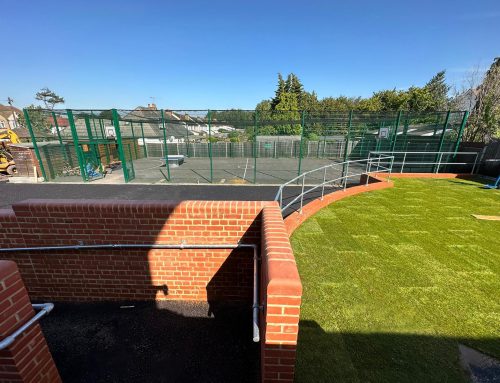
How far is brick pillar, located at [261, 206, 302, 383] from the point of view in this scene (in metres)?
1.57

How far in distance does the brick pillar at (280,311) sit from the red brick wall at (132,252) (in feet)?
4.23

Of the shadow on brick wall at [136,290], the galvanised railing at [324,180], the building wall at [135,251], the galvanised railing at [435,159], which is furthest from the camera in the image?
the galvanised railing at [435,159]

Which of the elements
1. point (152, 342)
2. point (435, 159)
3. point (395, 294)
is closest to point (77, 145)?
point (152, 342)

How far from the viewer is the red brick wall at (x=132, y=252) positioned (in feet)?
10.3

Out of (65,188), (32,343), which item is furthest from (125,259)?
(65,188)

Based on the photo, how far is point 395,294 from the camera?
334cm

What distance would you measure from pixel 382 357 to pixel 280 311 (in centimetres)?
171

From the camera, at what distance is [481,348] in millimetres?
2516

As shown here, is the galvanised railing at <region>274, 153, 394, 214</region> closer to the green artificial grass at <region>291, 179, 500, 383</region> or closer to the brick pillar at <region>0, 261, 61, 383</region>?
the green artificial grass at <region>291, 179, 500, 383</region>

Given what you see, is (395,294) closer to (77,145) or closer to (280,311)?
(280,311)

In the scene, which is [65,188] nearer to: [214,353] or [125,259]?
[125,259]

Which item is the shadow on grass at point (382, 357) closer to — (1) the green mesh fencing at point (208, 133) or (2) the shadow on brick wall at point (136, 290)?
(2) the shadow on brick wall at point (136, 290)

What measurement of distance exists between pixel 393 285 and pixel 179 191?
9.92 metres

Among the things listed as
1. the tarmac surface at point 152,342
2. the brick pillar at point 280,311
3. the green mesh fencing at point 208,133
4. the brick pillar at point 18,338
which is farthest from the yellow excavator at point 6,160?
the brick pillar at point 280,311
